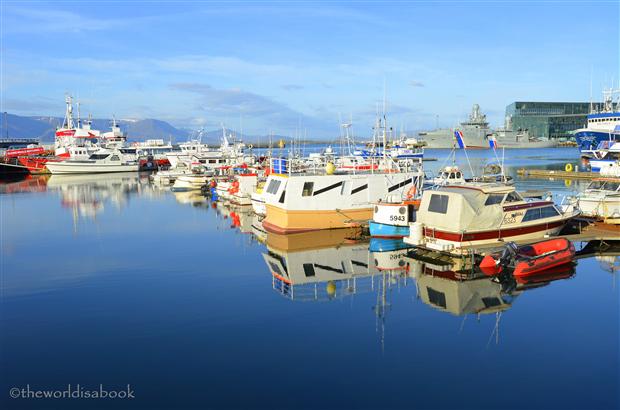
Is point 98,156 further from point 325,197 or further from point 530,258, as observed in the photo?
point 530,258

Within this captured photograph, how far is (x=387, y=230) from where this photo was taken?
26.4 metres

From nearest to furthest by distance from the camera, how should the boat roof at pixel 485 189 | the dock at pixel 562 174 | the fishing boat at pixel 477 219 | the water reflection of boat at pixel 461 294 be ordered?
the water reflection of boat at pixel 461 294
the fishing boat at pixel 477 219
the boat roof at pixel 485 189
the dock at pixel 562 174

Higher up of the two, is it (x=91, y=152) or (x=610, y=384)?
(x=91, y=152)

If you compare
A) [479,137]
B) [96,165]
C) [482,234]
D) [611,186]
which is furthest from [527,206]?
[479,137]

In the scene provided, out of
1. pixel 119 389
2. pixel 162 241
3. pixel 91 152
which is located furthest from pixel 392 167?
pixel 91 152

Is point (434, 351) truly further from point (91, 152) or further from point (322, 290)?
point (91, 152)

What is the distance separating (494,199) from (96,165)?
71.7 metres

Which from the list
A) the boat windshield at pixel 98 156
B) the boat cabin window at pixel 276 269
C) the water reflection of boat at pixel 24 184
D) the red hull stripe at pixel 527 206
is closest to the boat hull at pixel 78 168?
the boat windshield at pixel 98 156

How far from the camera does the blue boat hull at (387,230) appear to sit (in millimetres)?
26156

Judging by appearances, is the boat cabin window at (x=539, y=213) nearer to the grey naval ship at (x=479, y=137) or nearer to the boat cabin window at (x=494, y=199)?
the boat cabin window at (x=494, y=199)

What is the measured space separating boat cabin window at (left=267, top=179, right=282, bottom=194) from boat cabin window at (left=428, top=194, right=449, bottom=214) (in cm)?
974

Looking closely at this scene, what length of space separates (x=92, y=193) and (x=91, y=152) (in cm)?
3274

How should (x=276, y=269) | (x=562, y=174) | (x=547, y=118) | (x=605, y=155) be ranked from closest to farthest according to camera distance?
(x=276, y=269) < (x=562, y=174) < (x=605, y=155) < (x=547, y=118)

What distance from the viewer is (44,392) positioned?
11.6 metres
